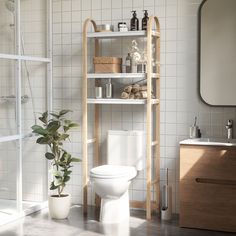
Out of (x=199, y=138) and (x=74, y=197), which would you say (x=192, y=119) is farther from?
Answer: (x=74, y=197)

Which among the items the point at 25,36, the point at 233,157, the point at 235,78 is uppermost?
the point at 25,36

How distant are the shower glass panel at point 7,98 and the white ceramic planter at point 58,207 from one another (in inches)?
29.1

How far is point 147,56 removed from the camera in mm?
4469

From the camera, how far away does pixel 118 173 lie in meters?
4.34

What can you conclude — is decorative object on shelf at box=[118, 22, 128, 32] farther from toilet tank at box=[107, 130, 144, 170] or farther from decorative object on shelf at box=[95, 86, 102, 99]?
toilet tank at box=[107, 130, 144, 170]

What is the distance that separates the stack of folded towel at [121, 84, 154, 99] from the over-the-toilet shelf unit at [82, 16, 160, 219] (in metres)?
0.07

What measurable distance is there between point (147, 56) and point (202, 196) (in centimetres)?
134

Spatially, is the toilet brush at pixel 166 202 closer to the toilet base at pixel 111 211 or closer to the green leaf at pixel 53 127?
the toilet base at pixel 111 211

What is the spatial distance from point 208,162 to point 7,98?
6.21ft

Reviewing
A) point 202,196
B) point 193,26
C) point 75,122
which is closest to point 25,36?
point 75,122

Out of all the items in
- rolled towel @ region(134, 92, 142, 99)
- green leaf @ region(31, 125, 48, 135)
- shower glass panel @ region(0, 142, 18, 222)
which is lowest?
shower glass panel @ region(0, 142, 18, 222)

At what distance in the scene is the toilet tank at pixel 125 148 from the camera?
4.71m

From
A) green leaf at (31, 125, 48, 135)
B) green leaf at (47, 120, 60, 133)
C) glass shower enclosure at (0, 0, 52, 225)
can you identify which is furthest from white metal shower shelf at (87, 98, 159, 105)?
glass shower enclosure at (0, 0, 52, 225)

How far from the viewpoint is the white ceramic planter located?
15.1 feet
